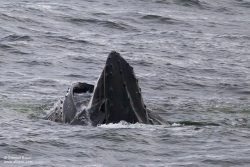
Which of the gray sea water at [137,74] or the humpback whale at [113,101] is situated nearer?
the humpback whale at [113,101]

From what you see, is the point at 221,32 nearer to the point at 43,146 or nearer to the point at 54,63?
the point at 54,63

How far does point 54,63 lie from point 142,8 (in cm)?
1237

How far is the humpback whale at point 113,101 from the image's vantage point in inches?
401

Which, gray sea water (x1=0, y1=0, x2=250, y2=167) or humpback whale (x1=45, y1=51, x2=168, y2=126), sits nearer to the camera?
humpback whale (x1=45, y1=51, x2=168, y2=126)

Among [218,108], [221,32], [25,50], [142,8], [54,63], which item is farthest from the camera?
[142,8]

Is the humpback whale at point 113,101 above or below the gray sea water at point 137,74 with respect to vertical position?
above

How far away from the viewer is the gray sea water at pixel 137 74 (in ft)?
35.0

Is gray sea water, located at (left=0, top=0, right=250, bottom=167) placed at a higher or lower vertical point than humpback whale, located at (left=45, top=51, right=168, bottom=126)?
lower

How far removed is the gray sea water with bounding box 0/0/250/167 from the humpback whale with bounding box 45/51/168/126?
244mm

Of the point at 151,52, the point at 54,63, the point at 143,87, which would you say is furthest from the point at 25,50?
the point at 143,87

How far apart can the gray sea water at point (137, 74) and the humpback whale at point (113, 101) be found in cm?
24

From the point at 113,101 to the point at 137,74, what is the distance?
882cm

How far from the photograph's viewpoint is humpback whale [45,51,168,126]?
1018 cm

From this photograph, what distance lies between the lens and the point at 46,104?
47.9ft
